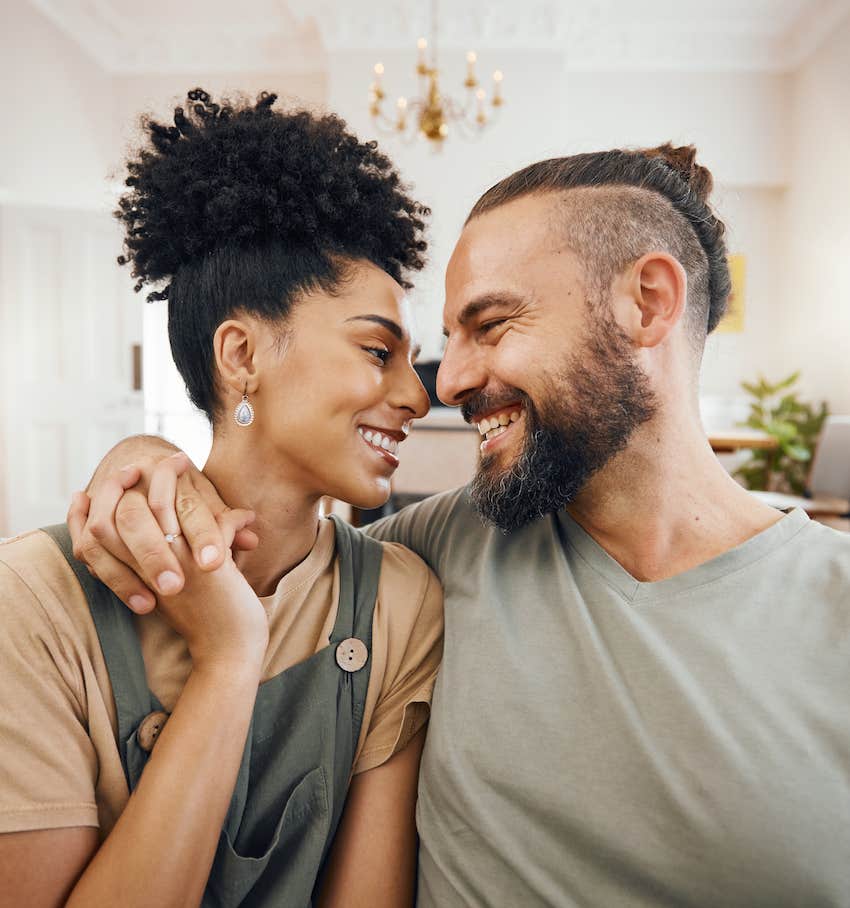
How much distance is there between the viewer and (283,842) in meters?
1.03

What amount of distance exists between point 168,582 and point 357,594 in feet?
1.09

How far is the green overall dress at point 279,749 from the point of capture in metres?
0.99

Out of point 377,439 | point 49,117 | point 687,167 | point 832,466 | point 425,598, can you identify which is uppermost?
point 49,117

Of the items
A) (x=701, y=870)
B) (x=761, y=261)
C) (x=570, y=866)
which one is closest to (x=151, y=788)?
(x=570, y=866)

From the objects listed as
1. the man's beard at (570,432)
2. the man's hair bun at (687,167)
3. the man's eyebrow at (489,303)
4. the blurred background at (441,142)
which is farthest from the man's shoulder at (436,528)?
the blurred background at (441,142)

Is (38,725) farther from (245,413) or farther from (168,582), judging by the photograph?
(245,413)

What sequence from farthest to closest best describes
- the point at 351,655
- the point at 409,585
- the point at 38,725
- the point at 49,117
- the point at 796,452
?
the point at 49,117 < the point at 796,452 < the point at 409,585 < the point at 351,655 < the point at 38,725

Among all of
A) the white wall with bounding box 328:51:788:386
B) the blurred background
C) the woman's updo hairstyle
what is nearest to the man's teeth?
the woman's updo hairstyle

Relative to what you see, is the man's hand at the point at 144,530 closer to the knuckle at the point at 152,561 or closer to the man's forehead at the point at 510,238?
the knuckle at the point at 152,561

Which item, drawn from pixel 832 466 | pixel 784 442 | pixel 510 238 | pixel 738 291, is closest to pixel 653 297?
pixel 510 238

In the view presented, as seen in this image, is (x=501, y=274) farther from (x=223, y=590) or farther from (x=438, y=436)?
(x=438, y=436)

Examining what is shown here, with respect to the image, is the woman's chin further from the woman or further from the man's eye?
the man's eye

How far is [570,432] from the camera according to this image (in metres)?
1.17

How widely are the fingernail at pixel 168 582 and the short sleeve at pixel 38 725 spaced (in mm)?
158
